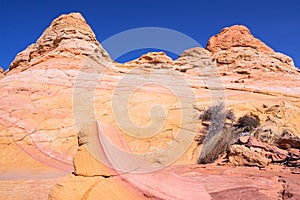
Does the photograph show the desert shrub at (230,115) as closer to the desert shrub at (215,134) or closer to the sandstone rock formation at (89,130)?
the desert shrub at (215,134)

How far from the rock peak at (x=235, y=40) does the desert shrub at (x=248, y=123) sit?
68.3ft

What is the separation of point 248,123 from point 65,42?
10348 mm

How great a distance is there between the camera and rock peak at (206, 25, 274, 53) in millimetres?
27416

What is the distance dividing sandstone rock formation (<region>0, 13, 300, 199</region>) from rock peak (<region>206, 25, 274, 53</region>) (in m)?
9.86

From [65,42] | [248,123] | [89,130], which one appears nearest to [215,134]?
[248,123]

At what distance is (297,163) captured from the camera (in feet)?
14.9

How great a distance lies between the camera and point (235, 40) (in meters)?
28.4

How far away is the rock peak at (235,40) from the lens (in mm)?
27416

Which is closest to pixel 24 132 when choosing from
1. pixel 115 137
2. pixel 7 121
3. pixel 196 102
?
pixel 7 121

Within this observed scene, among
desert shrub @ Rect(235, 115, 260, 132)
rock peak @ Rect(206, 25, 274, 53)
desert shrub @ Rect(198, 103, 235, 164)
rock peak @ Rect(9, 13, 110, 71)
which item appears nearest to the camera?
desert shrub @ Rect(198, 103, 235, 164)

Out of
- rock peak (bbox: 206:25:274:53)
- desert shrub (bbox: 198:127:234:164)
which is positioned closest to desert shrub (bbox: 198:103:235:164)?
desert shrub (bbox: 198:127:234:164)

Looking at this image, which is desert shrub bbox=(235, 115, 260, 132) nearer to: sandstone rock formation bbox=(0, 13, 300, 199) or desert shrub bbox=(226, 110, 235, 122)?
desert shrub bbox=(226, 110, 235, 122)

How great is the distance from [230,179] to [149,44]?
3844 millimetres

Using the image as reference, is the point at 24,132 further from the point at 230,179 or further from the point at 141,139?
the point at 230,179
